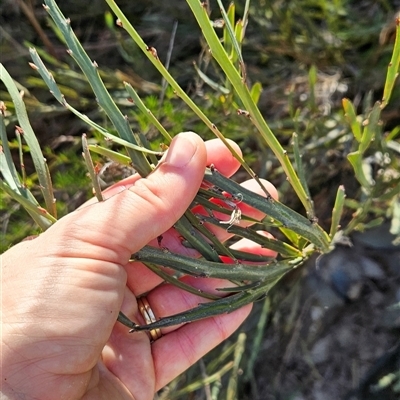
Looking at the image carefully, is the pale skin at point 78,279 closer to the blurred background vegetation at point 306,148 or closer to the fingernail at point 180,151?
the fingernail at point 180,151

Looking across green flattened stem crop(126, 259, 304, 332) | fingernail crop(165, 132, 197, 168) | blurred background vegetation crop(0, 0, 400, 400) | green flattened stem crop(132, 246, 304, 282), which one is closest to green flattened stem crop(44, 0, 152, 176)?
fingernail crop(165, 132, 197, 168)

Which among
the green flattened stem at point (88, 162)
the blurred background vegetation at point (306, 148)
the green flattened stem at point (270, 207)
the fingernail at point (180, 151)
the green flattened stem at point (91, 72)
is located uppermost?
the green flattened stem at point (91, 72)

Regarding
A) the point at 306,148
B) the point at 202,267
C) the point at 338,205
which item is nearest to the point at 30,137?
the point at 202,267

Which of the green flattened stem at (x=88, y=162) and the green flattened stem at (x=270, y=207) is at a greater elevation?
the green flattened stem at (x=88, y=162)

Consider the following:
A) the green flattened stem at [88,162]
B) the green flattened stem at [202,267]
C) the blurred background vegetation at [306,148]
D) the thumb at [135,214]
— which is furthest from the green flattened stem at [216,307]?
the blurred background vegetation at [306,148]

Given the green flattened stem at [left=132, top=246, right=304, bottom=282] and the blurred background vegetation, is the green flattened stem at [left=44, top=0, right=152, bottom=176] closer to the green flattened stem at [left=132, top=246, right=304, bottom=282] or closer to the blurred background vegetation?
the green flattened stem at [left=132, top=246, right=304, bottom=282]

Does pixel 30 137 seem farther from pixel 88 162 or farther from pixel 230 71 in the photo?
pixel 230 71

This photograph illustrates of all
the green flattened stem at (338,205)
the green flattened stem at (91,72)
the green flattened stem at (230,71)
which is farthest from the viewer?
the green flattened stem at (338,205)

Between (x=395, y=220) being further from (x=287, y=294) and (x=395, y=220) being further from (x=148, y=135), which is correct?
(x=148, y=135)
